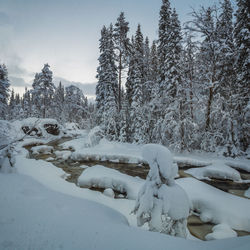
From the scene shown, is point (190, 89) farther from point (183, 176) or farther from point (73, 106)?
point (73, 106)

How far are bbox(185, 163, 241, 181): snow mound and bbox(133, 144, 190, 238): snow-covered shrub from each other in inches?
256

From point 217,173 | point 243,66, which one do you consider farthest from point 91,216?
point 243,66

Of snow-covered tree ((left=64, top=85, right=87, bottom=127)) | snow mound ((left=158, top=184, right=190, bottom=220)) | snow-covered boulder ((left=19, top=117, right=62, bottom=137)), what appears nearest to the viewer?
snow mound ((left=158, top=184, right=190, bottom=220))

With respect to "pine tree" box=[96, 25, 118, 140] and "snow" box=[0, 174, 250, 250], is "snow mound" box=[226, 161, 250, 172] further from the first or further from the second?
"pine tree" box=[96, 25, 118, 140]

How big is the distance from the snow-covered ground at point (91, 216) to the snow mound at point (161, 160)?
1350 mm

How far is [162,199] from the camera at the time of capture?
12.2ft

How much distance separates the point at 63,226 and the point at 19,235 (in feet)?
2.90

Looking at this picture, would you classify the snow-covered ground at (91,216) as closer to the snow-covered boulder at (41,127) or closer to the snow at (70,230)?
the snow at (70,230)

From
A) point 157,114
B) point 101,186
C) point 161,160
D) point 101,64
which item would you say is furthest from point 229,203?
point 101,64

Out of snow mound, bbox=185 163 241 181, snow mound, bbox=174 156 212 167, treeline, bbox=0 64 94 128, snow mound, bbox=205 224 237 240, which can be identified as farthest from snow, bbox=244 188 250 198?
treeline, bbox=0 64 94 128

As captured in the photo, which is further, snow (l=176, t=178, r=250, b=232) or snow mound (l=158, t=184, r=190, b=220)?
snow (l=176, t=178, r=250, b=232)

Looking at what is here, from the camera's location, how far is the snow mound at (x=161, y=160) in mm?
3797

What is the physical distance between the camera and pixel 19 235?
10.8ft

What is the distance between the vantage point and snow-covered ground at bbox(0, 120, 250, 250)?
9.95 ft
